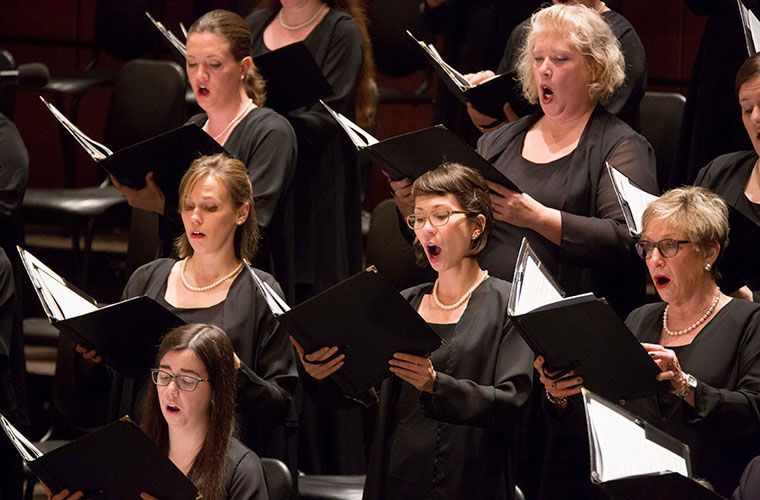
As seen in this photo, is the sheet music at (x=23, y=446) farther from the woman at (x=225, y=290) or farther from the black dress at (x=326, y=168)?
the black dress at (x=326, y=168)

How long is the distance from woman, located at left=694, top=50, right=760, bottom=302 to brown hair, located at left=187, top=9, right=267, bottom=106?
4.32ft

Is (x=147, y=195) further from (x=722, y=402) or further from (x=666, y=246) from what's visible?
(x=722, y=402)

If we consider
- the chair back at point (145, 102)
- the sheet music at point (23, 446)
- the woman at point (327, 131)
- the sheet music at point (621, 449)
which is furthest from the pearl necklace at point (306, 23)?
the sheet music at point (621, 449)

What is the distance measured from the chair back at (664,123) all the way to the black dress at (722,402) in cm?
128

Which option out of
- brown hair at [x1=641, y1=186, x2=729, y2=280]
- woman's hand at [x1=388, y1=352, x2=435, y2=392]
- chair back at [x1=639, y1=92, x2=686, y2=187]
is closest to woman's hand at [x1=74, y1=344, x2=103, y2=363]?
woman's hand at [x1=388, y1=352, x2=435, y2=392]

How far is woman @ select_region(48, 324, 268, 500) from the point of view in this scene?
9.95 ft

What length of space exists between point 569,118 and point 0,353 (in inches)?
63.8

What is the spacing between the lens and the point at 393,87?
6000 millimetres

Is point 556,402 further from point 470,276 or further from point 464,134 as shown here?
point 464,134

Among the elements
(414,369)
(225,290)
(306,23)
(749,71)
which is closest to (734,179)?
(749,71)

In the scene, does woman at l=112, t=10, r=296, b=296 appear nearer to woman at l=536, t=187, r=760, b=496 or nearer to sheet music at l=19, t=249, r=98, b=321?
sheet music at l=19, t=249, r=98, b=321

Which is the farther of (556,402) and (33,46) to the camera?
(33,46)

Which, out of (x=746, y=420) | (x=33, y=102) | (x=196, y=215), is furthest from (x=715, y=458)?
(x=33, y=102)

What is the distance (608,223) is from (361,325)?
738mm
